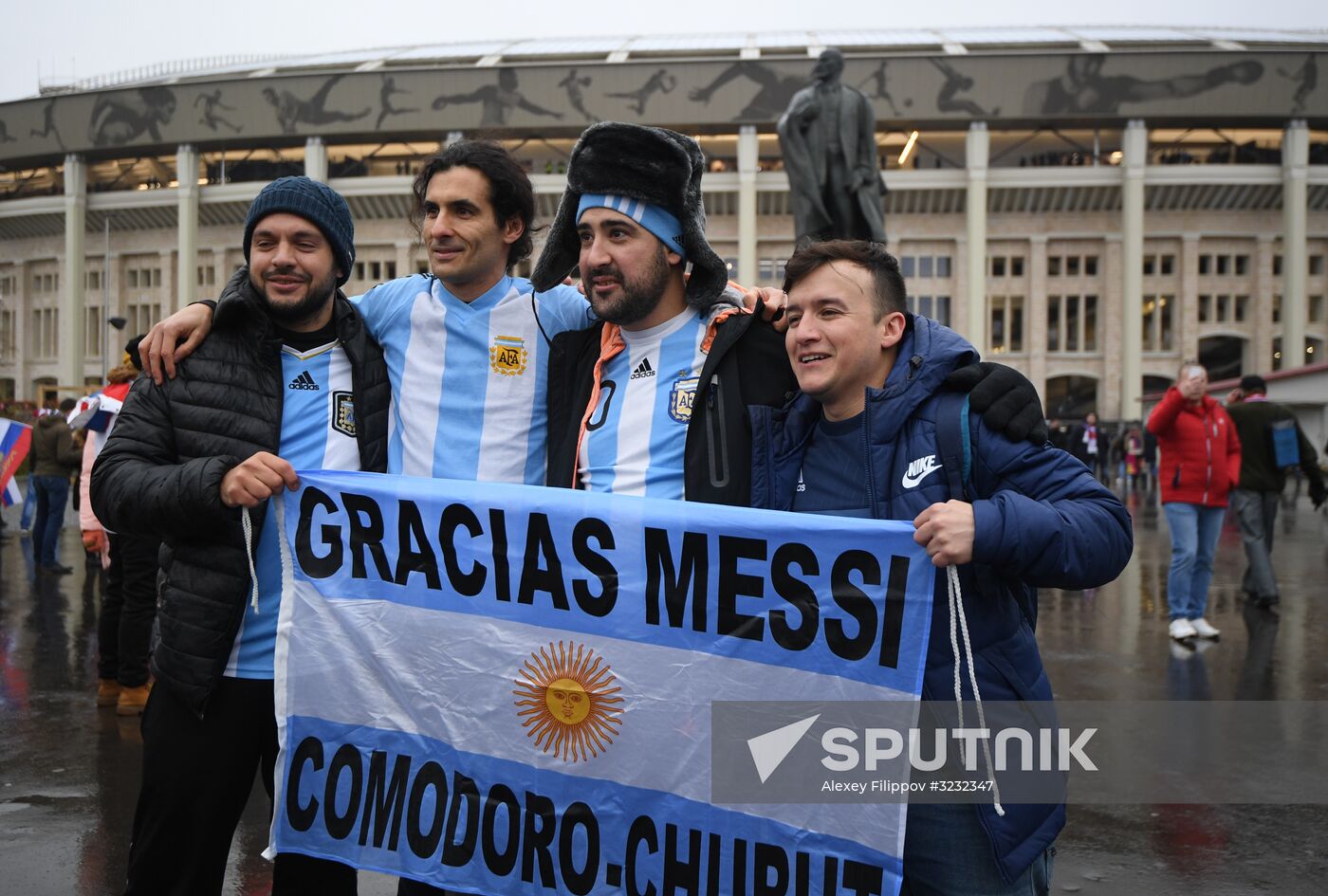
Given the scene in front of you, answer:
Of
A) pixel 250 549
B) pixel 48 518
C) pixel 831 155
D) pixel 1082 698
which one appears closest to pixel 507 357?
pixel 250 549

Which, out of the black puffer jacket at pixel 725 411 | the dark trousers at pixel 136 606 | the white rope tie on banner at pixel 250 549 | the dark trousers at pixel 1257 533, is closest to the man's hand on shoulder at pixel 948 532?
the black puffer jacket at pixel 725 411

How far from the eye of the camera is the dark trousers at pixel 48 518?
36.7 feet

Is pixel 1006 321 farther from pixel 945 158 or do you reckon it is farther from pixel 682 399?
pixel 682 399

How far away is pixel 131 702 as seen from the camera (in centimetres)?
569

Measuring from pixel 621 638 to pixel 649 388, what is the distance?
67 centimetres

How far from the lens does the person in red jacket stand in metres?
7.67

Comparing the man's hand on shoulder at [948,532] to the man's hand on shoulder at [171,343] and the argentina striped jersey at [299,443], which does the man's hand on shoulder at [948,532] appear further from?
the man's hand on shoulder at [171,343]

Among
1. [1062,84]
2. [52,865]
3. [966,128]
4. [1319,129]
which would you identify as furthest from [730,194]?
[52,865]

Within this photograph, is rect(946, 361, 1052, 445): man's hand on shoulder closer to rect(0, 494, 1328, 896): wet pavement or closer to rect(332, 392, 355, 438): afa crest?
rect(332, 392, 355, 438): afa crest

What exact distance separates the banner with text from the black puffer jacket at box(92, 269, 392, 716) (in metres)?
0.17

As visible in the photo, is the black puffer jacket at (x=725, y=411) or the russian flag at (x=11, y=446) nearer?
the black puffer jacket at (x=725, y=411)

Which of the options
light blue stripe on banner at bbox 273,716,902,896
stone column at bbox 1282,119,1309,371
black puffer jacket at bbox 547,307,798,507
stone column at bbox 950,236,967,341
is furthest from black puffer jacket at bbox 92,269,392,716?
stone column at bbox 1282,119,1309,371

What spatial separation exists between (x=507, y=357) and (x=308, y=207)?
2.19ft

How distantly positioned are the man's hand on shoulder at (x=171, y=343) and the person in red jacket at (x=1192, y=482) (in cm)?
699
